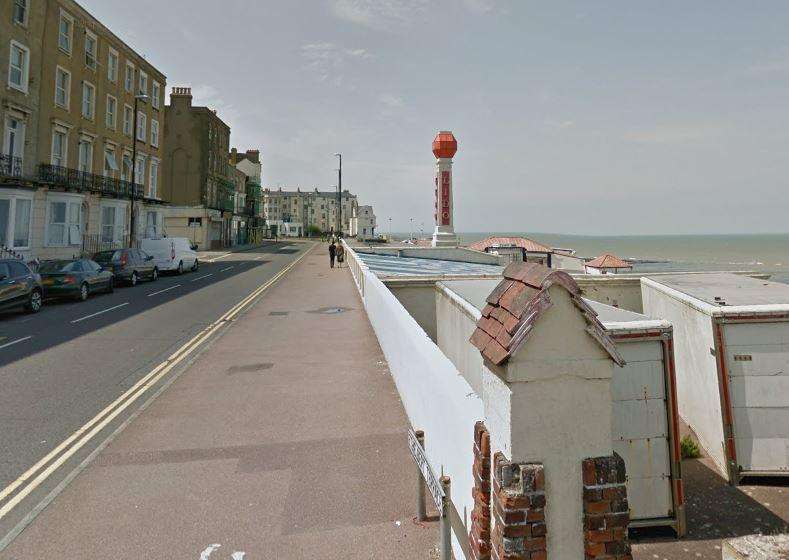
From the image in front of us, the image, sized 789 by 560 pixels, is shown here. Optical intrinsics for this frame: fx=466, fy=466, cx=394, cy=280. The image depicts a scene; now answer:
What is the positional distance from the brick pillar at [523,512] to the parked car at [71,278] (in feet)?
62.7

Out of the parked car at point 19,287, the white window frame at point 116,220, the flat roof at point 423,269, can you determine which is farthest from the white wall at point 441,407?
the white window frame at point 116,220

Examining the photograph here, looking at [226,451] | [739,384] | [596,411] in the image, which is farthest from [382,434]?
[739,384]

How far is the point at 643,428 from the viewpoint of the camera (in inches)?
189

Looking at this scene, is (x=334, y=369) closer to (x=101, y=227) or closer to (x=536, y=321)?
(x=536, y=321)

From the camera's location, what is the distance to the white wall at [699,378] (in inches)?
235

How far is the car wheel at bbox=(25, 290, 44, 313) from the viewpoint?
15.0 m

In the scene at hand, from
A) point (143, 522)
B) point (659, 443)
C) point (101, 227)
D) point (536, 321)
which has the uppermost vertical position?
point (101, 227)

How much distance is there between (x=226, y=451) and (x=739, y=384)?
6399 millimetres

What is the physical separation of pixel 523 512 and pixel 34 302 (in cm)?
1766

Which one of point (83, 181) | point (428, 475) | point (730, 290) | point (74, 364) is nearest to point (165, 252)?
point (83, 181)

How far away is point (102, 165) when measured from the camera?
3338 cm

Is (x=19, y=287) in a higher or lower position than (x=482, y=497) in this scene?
higher

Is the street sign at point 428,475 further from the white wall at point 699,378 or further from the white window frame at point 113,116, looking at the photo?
the white window frame at point 113,116

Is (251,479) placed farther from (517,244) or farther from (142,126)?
(142,126)
